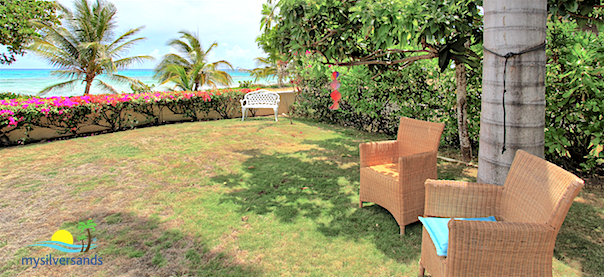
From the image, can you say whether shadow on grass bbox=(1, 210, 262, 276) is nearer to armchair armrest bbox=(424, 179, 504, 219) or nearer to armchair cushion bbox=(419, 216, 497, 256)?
armchair cushion bbox=(419, 216, 497, 256)

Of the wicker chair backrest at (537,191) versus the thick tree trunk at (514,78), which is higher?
the thick tree trunk at (514,78)

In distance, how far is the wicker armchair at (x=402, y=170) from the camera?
2.77 meters

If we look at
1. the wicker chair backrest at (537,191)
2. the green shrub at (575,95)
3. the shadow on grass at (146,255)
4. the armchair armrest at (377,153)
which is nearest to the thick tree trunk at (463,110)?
the green shrub at (575,95)

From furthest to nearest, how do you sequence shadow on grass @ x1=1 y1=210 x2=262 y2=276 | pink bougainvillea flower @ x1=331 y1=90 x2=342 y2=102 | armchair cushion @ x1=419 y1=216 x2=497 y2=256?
pink bougainvillea flower @ x1=331 y1=90 x2=342 y2=102 < shadow on grass @ x1=1 y1=210 x2=262 y2=276 < armchair cushion @ x1=419 y1=216 x2=497 y2=256

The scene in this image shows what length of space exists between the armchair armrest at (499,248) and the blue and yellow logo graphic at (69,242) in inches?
108

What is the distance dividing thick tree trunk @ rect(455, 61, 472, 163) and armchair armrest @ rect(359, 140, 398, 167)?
5.95 feet

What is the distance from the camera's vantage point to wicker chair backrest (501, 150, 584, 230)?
1.52 meters

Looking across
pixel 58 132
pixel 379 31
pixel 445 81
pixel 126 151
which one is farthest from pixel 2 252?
pixel 445 81

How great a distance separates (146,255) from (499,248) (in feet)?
8.05

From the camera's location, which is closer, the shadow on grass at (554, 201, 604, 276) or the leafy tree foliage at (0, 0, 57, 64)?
the shadow on grass at (554, 201, 604, 276)

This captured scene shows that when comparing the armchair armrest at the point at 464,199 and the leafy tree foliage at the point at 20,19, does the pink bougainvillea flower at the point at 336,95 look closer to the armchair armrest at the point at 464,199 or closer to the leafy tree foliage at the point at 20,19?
the armchair armrest at the point at 464,199

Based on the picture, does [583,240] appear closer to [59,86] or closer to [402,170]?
[402,170]

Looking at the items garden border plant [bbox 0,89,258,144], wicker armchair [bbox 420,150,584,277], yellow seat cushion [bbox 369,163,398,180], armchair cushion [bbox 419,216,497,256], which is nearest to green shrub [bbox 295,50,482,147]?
yellow seat cushion [bbox 369,163,398,180]

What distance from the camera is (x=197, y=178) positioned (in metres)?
4.30
